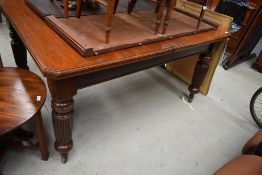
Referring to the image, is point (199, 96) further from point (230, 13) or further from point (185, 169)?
point (230, 13)

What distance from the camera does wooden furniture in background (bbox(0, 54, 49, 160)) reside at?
100 cm

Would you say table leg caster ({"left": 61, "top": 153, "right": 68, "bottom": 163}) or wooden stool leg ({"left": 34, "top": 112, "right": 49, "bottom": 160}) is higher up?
wooden stool leg ({"left": 34, "top": 112, "right": 49, "bottom": 160})

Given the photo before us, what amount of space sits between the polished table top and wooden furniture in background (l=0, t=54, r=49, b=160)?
0.24 m

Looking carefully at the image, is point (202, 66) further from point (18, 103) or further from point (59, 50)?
point (18, 103)

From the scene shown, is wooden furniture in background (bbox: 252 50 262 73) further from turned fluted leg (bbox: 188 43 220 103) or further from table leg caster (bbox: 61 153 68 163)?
table leg caster (bbox: 61 153 68 163)

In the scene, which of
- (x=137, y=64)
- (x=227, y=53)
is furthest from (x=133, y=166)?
(x=227, y=53)

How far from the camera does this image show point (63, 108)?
1108 millimetres

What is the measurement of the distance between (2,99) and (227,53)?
2.78 metres

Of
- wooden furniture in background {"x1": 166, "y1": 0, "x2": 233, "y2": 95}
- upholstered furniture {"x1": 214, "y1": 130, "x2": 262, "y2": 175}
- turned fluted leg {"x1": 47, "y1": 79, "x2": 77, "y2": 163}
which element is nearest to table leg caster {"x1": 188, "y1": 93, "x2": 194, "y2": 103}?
wooden furniture in background {"x1": 166, "y1": 0, "x2": 233, "y2": 95}

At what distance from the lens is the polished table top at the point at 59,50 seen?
3.16ft

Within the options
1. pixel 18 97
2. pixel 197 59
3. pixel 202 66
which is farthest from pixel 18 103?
pixel 197 59

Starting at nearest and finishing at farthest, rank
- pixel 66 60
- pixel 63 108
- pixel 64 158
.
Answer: pixel 66 60 → pixel 63 108 → pixel 64 158

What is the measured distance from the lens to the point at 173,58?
1.50 m

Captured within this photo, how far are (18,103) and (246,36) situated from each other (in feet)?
7.94
